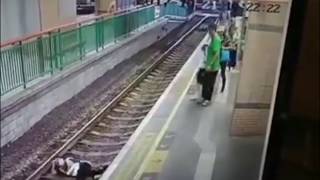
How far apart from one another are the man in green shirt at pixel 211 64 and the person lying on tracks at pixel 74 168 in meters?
1.29

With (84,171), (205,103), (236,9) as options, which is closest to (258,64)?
(236,9)

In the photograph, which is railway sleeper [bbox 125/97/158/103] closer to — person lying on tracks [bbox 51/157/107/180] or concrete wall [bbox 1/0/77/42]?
person lying on tracks [bbox 51/157/107/180]

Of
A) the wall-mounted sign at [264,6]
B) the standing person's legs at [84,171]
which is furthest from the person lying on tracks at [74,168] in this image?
the wall-mounted sign at [264,6]

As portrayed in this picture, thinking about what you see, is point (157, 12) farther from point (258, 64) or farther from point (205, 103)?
point (205, 103)

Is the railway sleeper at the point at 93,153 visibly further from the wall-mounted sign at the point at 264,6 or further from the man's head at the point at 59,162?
the wall-mounted sign at the point at 264,6

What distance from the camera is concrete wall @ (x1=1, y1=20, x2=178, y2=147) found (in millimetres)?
1289

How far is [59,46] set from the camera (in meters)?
1.56

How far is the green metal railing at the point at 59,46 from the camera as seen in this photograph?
131 centimetres

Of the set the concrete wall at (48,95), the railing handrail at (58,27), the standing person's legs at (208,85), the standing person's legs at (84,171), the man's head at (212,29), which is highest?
the railing handrail at (58,27)

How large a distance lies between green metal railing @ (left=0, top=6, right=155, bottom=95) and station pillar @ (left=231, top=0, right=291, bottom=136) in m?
0.58

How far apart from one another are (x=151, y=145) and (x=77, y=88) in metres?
1.21

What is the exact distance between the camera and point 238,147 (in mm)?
2572

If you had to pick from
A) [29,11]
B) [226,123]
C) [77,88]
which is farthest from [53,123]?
[226,123]

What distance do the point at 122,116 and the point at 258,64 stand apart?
0.88 metres
